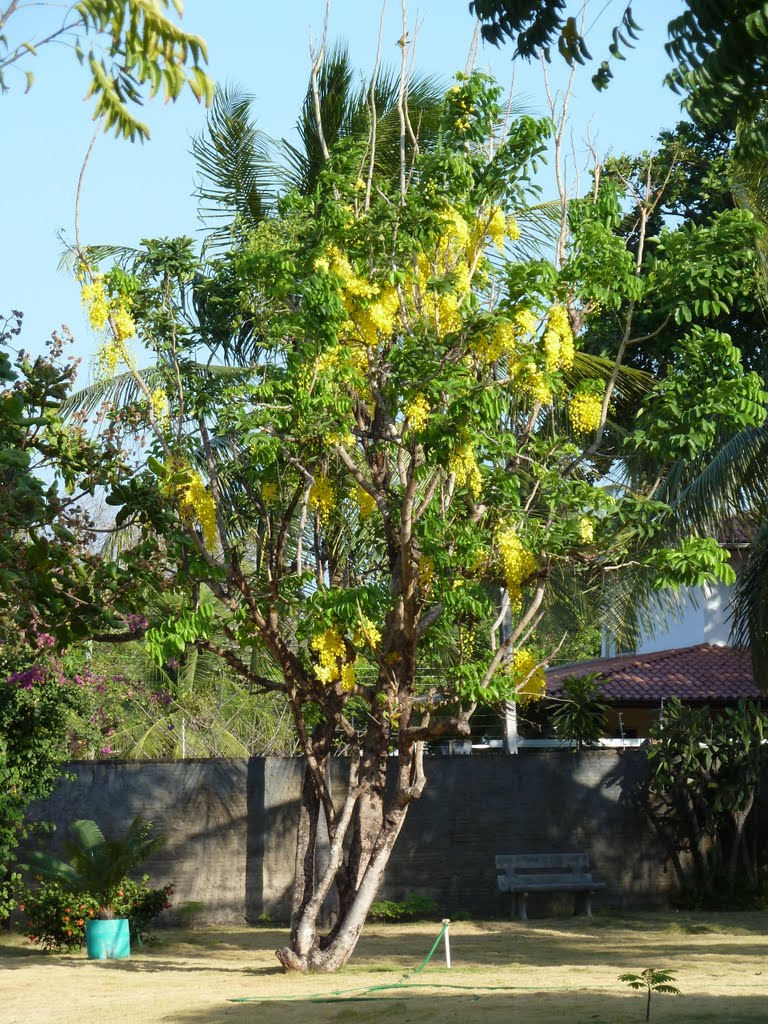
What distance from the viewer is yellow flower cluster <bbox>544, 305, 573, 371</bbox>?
8.93m

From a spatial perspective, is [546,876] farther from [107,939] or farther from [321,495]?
[321,495]

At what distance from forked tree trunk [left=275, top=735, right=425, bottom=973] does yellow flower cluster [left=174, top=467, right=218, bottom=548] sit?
217cm

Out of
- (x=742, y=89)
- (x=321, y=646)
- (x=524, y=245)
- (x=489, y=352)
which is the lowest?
(x=321, y=646)

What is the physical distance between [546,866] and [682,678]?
8527mm

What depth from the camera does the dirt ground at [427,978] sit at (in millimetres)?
7270

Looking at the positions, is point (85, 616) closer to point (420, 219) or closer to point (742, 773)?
point (420, 219)

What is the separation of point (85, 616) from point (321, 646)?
5.50 feet

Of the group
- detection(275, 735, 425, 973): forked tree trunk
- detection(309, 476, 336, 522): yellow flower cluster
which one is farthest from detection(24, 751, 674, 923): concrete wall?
detection(309, 476, 336, 522): yellow flower cluster

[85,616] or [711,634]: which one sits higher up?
[711,634]

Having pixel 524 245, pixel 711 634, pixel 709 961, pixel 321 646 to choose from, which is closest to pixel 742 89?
pixel 321 646

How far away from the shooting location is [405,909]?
13.0 meters

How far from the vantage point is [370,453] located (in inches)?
393

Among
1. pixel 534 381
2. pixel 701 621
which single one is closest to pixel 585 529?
pixel 534 381

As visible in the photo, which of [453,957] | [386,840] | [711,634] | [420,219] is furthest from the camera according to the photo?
[711,634]
